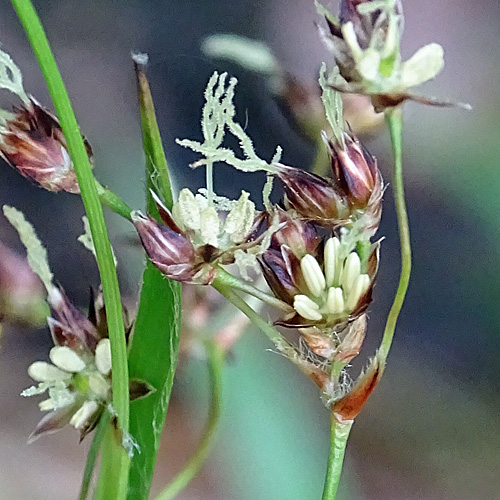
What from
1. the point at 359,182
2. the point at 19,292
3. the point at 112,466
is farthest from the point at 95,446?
the point at 359,182

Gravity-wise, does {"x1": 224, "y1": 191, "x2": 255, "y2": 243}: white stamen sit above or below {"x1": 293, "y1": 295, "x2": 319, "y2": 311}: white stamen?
above

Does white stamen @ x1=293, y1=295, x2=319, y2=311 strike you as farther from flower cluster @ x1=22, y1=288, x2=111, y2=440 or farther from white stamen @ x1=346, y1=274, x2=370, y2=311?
flower cluster @ x1=22, y1=288, x2=111, y2=440

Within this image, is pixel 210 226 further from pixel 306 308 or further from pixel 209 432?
pixel 209 432

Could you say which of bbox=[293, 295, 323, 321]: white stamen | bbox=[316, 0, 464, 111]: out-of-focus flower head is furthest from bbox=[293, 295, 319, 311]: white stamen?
bbox=[316, 0, 464, 111]: out-of-focus flower head

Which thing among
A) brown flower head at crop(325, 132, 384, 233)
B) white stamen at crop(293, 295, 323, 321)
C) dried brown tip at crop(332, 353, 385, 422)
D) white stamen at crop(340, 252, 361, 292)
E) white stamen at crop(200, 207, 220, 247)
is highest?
brown flower head at crop(325, 132, 384, 233)

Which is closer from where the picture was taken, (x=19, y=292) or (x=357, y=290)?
(x=357, y=290)

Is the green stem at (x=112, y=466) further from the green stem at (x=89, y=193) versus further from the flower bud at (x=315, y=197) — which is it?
the flower bud at (x=315, y=197)

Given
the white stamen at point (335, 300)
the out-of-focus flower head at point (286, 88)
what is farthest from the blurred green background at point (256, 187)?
the white stamen at point (335, 300)
